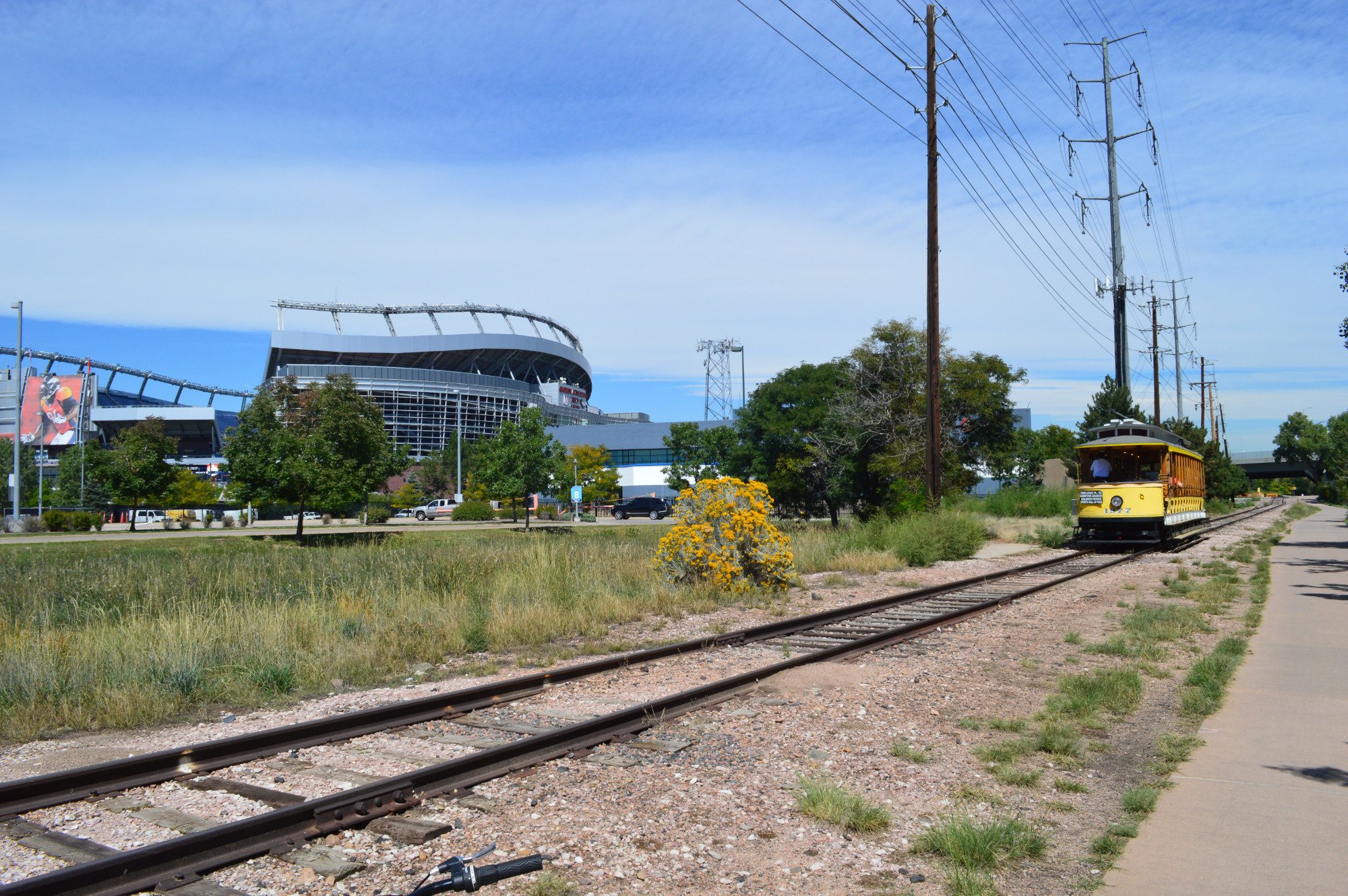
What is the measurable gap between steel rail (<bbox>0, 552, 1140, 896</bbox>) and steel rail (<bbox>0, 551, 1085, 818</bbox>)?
1.31 meters

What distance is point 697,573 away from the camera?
16.4 m

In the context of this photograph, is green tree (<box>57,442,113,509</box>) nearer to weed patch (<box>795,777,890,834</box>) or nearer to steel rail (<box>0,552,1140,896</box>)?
steel rail (<box>0,552,1140,896</box>)

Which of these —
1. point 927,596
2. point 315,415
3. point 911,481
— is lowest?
point 927,596

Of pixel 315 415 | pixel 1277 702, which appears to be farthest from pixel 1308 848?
pixel 315 415

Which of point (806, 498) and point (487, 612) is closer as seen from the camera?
point (487, 612)

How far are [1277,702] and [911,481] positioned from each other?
23.9 metres

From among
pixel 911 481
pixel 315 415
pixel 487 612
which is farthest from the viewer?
pixel 315 415

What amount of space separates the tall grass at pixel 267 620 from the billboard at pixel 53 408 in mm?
111161

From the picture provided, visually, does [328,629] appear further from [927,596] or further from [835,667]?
[927,596]

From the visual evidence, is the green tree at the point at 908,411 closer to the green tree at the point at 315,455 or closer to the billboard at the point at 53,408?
the green tree at the point at 315,455

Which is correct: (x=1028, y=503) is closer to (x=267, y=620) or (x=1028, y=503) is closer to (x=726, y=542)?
(x=726, y=542)

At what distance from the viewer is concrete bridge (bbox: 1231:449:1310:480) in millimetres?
136400

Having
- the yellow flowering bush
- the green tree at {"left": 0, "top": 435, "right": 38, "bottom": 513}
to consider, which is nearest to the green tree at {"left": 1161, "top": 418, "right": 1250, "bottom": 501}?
the yellow flowering bush

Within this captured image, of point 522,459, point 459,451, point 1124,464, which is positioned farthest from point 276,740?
point 459,451
